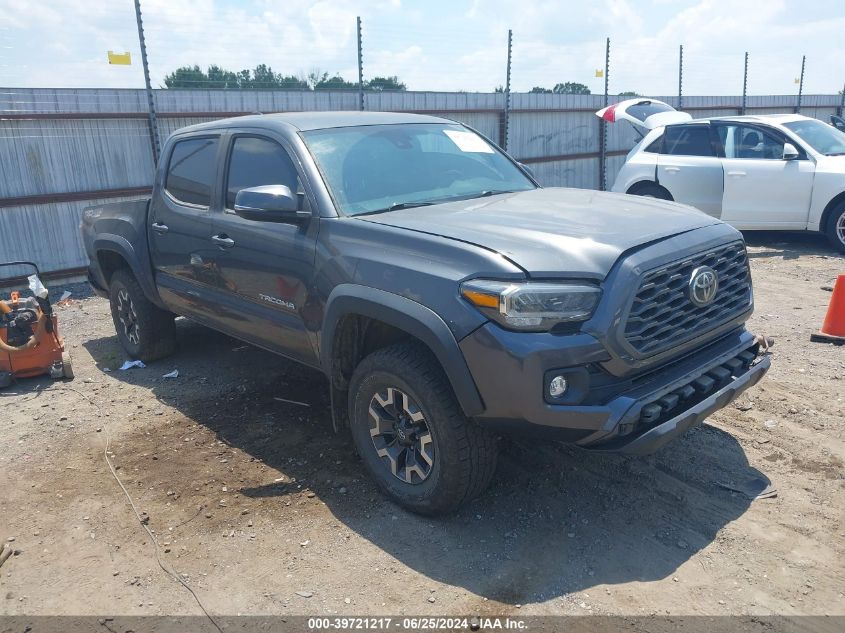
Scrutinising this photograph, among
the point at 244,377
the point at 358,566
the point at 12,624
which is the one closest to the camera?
the point at 12,624

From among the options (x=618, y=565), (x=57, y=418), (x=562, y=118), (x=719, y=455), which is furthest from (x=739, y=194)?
(x=57, y=418)

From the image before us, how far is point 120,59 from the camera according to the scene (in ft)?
30.2

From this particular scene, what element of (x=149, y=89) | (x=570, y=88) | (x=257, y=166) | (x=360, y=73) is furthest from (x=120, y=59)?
(x=570, y=88)

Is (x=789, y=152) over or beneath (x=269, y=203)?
beneath

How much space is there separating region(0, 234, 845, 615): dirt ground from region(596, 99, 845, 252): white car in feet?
16.3

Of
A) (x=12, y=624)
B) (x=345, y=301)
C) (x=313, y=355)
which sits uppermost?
(x=345, y=301)

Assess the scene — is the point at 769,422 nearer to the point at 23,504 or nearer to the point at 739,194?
the point at 23,504

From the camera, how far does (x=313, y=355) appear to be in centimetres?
417

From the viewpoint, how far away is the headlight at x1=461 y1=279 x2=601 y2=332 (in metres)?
3.04

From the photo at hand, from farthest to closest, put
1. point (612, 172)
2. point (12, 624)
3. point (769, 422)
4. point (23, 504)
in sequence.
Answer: point (612, 172), point (769, 422), point (23, 504), point (12, 624)

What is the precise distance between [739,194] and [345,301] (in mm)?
8051

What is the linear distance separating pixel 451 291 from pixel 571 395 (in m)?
0.70

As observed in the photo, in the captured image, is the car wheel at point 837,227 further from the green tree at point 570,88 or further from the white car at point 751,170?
the green tree at point 570,88

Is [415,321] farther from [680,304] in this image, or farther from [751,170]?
[751,170]
